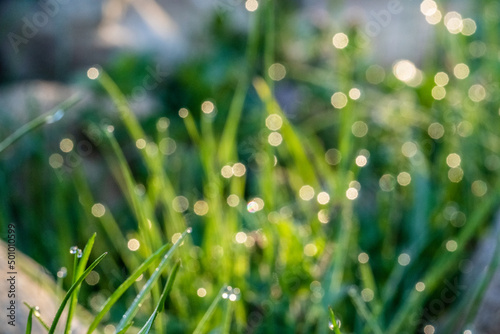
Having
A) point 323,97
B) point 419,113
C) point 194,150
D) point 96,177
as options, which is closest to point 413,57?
point 323,97

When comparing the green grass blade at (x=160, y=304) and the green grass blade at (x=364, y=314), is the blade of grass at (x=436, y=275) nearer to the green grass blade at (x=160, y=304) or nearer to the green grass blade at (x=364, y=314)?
the green grass blade at (x=364, y=314)

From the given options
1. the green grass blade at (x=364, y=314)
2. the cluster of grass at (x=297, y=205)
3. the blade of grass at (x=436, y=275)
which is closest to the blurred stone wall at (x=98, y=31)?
the cluster of grass at (x=297, y=205)

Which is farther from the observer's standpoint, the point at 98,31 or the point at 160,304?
the point at 98,31

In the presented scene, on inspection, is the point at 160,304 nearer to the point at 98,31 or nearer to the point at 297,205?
the point at 297,205

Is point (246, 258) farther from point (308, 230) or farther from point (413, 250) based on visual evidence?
point (413, 250)

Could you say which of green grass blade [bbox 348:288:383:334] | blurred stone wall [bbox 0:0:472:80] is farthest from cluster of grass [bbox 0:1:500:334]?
blurred stone wall [bbox 0:0:472:80]

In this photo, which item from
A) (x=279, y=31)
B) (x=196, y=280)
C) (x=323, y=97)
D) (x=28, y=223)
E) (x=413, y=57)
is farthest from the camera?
(x=413, y=57)

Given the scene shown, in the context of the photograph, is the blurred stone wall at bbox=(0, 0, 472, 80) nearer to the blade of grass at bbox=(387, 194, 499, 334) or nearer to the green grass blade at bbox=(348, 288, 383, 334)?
the blade of grass at bbox=(387, 194, 499, 334)

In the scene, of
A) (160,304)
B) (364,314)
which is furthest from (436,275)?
(160,304)
